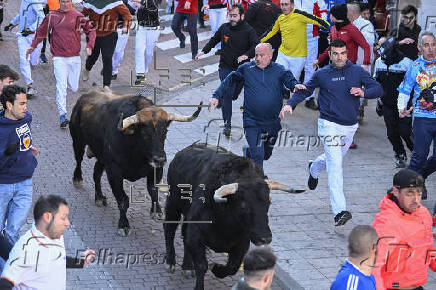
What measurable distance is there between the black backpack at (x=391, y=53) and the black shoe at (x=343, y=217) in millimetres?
3398

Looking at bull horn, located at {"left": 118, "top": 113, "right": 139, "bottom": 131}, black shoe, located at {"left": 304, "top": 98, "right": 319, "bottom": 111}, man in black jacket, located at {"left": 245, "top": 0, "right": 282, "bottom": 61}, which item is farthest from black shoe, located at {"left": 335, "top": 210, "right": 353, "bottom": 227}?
man in black jacket, located at {"left": 245, "top": 0, "right": 282, "bottom": 61}

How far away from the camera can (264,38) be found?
14.8 meters

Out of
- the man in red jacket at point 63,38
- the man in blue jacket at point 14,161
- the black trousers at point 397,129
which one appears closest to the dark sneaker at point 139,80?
the man in red jacket at point 63,38

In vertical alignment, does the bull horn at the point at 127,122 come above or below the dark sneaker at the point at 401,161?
above

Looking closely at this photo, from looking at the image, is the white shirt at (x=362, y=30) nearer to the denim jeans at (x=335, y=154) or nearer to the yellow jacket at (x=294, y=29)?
the yellow jacket at (x=294, y=29)

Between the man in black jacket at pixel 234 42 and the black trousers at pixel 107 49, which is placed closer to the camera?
the man in black jacket at pixel 234 42

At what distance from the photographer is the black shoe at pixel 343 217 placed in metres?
10.4

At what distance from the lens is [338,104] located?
1052 centimetres

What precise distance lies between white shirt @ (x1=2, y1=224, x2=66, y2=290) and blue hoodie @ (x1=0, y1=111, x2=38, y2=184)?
216cm

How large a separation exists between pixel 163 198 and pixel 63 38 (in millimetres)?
4406

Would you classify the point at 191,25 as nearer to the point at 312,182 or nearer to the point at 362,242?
the point at 312,182

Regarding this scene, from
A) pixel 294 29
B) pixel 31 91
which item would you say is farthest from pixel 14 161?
pixel 31 91

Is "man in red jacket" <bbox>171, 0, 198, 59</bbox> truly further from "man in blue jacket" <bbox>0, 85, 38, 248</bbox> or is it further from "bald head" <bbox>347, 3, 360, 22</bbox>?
"man in blue jacket" <bbox>0, 85, 38, 248</bbox>

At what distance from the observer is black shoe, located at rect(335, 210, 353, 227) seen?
411 inches
